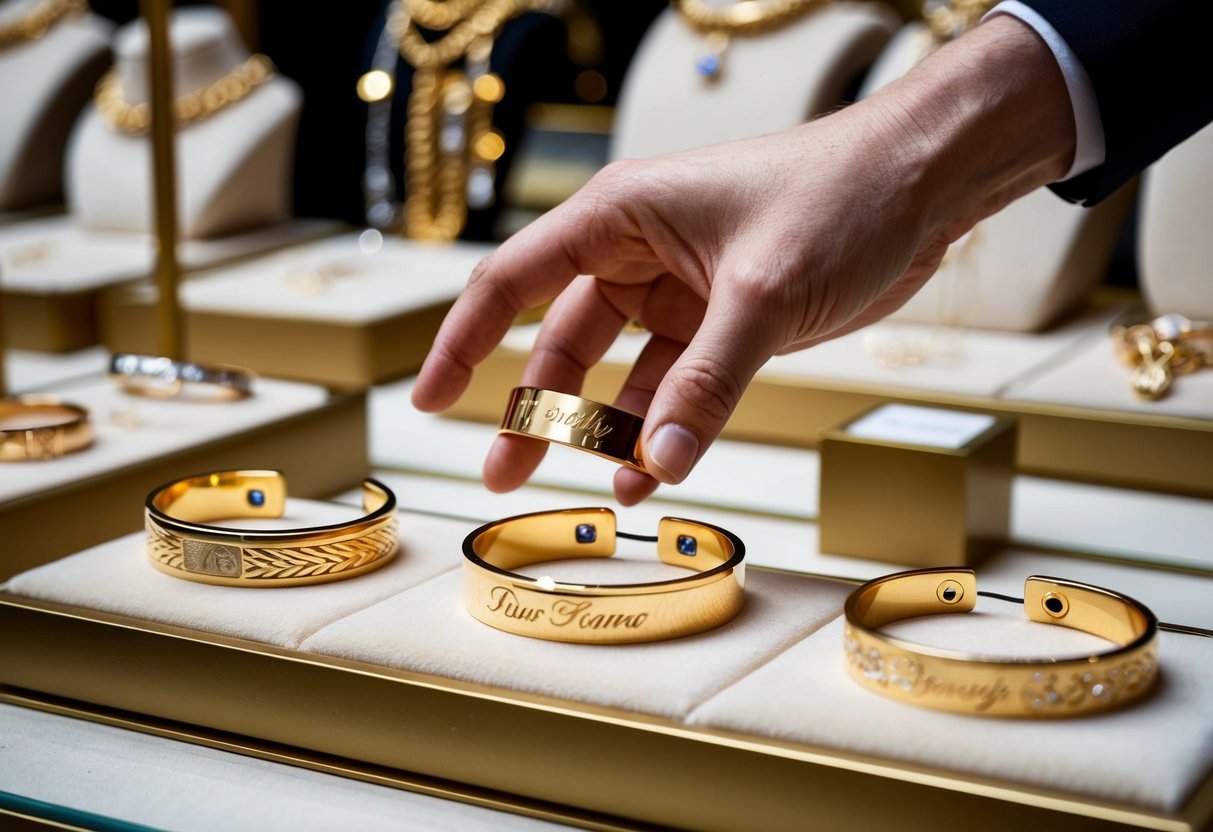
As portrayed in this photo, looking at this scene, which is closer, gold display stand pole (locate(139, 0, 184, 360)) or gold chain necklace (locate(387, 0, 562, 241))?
gold display stand pole (locate(139, 0, 184, 360))

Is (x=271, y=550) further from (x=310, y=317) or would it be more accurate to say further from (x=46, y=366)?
(x=46, y=366)

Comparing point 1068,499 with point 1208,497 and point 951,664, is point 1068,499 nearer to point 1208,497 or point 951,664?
point 1208,497

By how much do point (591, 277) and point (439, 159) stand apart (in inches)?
45.4

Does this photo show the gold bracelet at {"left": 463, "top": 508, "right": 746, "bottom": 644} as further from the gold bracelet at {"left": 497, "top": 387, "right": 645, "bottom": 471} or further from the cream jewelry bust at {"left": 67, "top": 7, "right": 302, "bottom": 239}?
the cream jewelry bust at {"left": 67, "top": 7, "right": 302, "bottom": 239}

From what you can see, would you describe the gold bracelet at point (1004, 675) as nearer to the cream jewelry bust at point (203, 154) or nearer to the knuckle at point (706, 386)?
the knuckle at point (706, 386)

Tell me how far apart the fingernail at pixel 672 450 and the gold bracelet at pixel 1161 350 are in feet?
2.12

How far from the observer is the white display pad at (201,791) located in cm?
67

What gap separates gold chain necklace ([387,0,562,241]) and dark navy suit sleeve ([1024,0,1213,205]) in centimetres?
123

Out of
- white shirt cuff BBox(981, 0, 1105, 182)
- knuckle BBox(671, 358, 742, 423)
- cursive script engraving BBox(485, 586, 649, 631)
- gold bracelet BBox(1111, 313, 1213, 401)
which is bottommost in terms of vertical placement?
cursive script engraving BBox(485, 586, 649, 631)

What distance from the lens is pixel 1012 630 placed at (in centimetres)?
74

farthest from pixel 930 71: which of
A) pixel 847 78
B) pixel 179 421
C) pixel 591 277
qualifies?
pixel 847 78

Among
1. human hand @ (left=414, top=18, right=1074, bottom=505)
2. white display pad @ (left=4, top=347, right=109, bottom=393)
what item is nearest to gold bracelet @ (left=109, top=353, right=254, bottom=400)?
white display pad @ (left=4, top=347, right=109, bottom=393)

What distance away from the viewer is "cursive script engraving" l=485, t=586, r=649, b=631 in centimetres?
70

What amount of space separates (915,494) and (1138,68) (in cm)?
31
